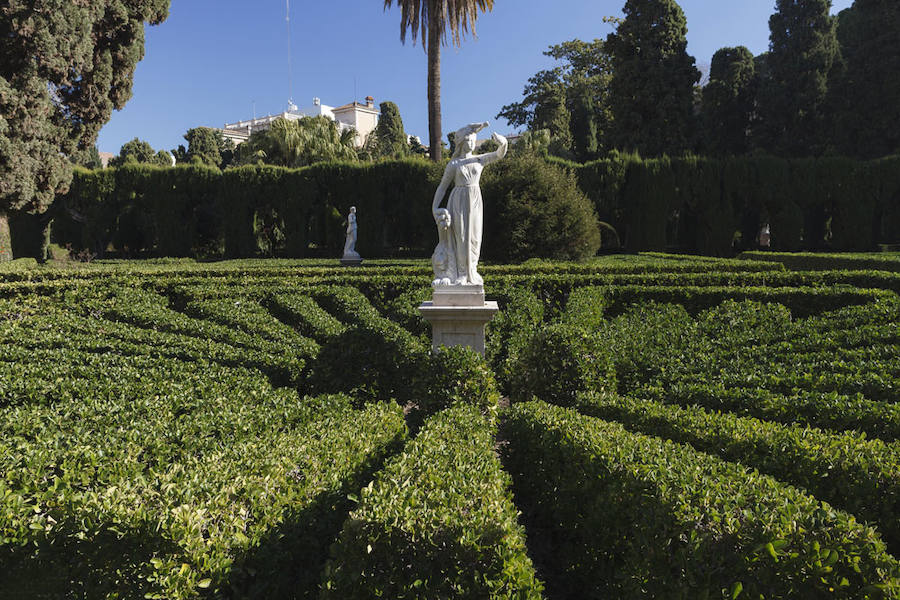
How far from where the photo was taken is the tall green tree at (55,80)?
1343cm

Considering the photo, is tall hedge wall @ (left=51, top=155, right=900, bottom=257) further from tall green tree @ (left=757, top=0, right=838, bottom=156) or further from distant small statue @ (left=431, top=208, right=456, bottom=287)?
distant small statue @ (left=431, top=208, right=456, bottom=287)

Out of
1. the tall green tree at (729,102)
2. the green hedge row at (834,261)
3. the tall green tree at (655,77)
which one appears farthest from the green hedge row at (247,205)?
the tall green tree at (729,102)

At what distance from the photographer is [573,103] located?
3222cm

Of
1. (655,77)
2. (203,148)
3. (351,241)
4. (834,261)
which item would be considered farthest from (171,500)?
(203,148)

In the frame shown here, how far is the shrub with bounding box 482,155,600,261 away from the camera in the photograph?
15.6 meters

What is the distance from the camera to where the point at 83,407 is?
4.19m

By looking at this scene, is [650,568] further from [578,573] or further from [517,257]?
[517,257]

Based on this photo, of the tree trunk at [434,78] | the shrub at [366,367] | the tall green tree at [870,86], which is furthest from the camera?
the tall green tree at [870,86]

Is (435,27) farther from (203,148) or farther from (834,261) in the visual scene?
(203,148)

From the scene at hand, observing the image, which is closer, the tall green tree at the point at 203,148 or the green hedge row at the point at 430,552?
the green hedge row at the point at 430,552

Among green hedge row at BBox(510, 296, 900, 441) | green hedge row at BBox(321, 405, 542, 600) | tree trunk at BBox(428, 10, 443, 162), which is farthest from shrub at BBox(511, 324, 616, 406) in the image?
tree trunk at BBox(428, 10, 443, 162)

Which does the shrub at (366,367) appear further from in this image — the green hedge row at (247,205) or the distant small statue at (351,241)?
the green hedge row at (247,205)

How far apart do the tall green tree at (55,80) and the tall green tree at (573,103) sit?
21.2 m

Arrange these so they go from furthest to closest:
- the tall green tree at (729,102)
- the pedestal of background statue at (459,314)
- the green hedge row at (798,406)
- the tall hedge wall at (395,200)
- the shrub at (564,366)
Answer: the tall green tree at (729,102) → the tall hedge wall at (395,200) → the pedestal of background statue at (459,314) → the shrub at (564,366) → the green hedge row at (798,406)
